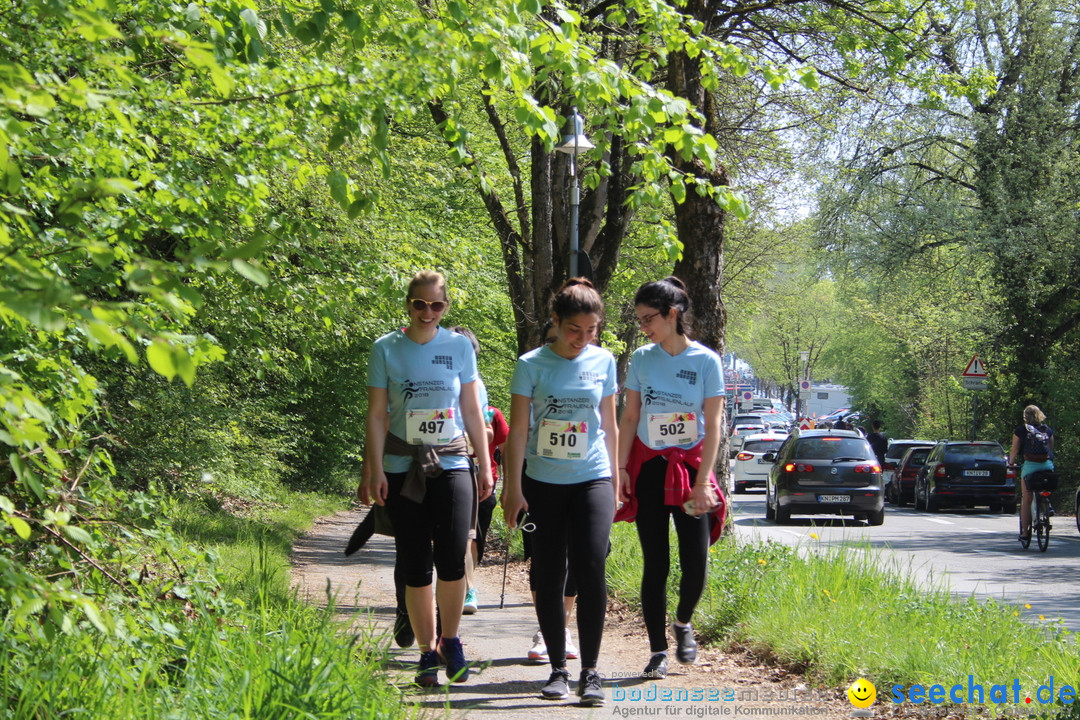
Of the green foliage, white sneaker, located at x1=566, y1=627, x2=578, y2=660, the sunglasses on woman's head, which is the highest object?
the sunglasses on woman's head

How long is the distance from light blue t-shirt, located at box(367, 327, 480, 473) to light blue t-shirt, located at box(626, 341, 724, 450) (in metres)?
0.93

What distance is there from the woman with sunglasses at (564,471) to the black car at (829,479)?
15.6 m

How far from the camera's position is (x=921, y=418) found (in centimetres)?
4312

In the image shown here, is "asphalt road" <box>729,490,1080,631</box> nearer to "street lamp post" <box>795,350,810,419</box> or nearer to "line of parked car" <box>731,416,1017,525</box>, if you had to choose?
"line of parked car" <box>731,416,1017,525</box>

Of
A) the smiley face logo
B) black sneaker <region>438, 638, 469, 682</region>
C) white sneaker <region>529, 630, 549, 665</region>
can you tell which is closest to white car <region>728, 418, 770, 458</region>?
white sneaker <region>529, 630, 549, 665</region>

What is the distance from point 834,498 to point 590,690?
15.9 m

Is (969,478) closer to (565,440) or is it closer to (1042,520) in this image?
(1042,520)

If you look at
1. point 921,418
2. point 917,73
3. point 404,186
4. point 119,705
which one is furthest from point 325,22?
point 921,418

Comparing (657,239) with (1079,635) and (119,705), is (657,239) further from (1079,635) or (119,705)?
(119,705)

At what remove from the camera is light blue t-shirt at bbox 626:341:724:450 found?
19.5ft

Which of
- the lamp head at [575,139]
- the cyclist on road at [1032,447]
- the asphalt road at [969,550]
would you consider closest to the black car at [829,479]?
the asphalt road at [969,550]

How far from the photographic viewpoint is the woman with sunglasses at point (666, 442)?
5891 mm

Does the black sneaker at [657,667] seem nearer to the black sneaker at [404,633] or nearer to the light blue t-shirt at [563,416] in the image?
the light blue t-shirt at [563,416]

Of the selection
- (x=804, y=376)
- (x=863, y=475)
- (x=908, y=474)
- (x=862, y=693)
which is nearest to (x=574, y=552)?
(x=862, y=693)
